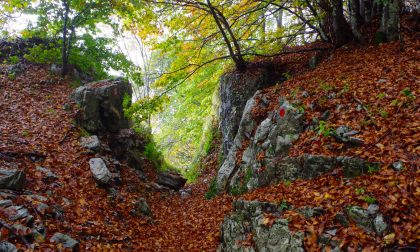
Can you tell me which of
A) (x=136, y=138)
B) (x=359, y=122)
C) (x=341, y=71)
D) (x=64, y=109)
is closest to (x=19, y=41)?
(x=64, y=109)

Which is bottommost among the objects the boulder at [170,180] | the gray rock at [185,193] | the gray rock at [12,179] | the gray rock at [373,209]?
the gray rock at [185,193]

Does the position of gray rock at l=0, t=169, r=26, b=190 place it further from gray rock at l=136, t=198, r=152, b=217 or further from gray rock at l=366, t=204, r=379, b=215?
gray rock at l=366, t=204, r=379, b=215

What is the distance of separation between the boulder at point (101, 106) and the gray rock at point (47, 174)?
3.52 m

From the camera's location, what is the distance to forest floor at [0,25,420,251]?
435 cm

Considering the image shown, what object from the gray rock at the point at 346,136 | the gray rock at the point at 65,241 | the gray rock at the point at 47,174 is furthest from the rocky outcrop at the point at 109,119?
the gray rock at the point at 346,136

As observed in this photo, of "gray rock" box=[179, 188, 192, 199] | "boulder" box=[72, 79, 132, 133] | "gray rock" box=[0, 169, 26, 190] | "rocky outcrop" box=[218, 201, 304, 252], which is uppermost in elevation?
"boulder" box=[72, 79, 132, 133]

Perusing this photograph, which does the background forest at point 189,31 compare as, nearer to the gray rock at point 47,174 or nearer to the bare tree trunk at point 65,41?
the bare tree trunk at point 65,41

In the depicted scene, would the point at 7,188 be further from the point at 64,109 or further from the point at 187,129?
the point at 187,129

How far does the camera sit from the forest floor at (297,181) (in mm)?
4352

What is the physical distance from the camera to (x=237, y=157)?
9.34 metres

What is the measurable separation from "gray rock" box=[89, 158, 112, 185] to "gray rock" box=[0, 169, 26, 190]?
7.08 feet

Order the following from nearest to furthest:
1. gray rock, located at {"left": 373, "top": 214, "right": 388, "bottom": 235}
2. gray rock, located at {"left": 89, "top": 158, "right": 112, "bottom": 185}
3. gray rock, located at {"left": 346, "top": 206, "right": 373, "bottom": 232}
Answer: gray rock, located at {"left": 373, "top": 214, "right": 388, "bottom": 235} < gray rock, located at {"left": 346, "top": 206, "right": 373, "bottom": 232} < gray rock, located at {"left": 89, "top": 158, "right": 112, "bottom": 185}

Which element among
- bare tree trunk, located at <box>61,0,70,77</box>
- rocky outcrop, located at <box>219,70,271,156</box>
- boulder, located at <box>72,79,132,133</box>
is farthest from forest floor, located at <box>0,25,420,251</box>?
bare tree trunk, located at <box>61,0,70,77</box>

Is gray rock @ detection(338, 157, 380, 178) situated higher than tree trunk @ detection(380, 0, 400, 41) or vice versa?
tree trunk @ detection(380, 0, 400, 41)
